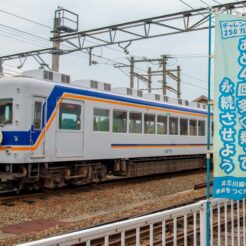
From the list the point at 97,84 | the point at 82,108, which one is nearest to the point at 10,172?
the point at 82,108

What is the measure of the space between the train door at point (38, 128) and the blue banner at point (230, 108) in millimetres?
7615

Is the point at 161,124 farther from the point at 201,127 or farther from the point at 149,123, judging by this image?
the point at 201,127

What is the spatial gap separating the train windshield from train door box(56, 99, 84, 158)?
4.31 ft

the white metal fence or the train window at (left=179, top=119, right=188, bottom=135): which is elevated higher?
the train window at (left=179, top=119, right=188, bottom=135)

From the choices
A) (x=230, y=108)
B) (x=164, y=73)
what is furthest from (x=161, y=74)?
(x=230, y=108)

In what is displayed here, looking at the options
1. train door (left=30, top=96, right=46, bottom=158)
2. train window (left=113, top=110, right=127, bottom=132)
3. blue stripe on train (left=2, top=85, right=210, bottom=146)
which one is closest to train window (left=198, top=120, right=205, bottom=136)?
train window (left=113, top=110, right=127, bottom=132)

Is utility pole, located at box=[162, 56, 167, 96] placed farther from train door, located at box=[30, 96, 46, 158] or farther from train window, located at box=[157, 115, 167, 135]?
train door, located at box=[30, 96, 46, 158]

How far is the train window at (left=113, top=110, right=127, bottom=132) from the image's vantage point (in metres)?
14.0

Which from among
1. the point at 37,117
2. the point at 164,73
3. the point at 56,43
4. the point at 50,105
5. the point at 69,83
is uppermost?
the point at 164,73

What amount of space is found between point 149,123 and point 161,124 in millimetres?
933

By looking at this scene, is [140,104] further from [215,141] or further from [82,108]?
[215,141]

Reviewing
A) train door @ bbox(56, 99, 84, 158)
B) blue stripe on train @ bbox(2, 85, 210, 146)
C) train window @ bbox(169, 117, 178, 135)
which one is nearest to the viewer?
blue stripe on train @ bbox(2, 85, 210, 146)

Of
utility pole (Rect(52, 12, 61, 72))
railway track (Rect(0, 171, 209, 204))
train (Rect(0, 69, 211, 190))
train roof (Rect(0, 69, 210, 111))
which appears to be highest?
utility pole (Rect(52, 12, 61, 72))

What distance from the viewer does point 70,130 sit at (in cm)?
1212
